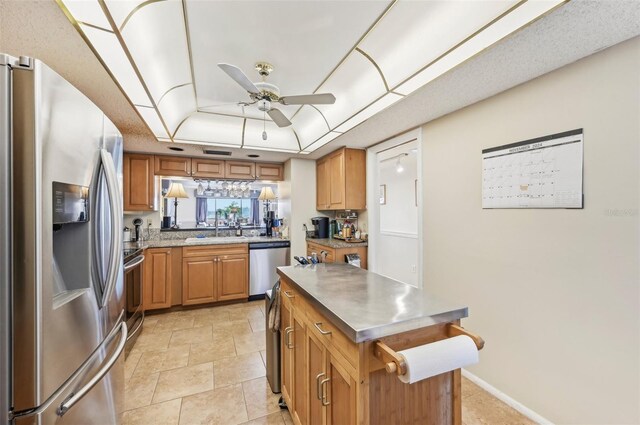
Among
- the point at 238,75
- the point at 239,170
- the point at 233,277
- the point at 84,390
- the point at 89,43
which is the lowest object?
the point at 233,277

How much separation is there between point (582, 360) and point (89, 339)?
2.62m

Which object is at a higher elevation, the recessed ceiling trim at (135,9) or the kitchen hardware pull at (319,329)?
the recessed ceiling trim at (135,9)

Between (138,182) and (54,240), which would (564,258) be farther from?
(138,182)

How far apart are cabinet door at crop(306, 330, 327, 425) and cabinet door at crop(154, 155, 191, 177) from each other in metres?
3.48

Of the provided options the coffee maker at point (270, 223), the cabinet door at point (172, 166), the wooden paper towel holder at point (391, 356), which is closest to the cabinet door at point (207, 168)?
the cabinet door at point (172, 166)

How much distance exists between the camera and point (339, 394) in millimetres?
1094

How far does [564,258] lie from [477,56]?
136 centimetres

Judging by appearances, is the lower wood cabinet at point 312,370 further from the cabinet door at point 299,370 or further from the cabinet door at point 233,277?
the cabinet door at point 233,277

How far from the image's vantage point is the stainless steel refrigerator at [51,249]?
0.82 metres

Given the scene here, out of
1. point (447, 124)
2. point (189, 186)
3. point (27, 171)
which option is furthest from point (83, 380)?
point (189, 186)

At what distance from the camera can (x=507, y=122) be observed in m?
1.91

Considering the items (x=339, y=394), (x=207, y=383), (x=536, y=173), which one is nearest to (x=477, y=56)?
(x=536, y=173)

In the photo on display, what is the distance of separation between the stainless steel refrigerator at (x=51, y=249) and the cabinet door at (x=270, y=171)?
3.17 m

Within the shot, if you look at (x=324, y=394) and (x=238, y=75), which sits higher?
(x=238, y=75)
